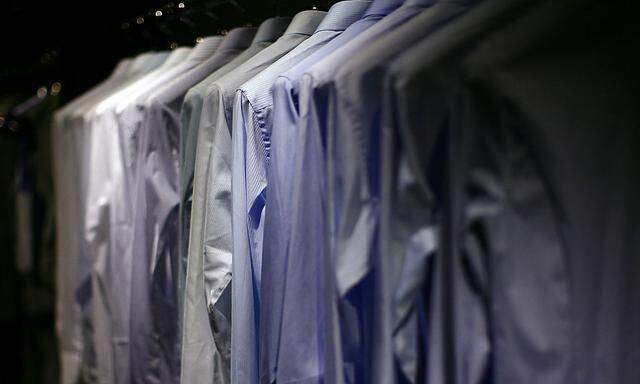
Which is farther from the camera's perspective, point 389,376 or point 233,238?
point 233,238

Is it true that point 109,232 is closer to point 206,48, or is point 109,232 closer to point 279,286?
point 206,48

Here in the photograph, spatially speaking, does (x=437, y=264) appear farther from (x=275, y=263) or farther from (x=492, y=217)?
(x=275, y=263)

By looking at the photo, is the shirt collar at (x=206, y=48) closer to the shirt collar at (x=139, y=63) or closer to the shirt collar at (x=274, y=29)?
the shirt collar at (x=274, y=29)

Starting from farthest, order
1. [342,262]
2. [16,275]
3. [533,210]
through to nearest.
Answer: [16,275], [342,262], [533,210]

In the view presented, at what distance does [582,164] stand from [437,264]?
18cm

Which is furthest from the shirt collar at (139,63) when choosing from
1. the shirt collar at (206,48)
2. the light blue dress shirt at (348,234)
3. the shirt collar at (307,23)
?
the light blue dress shirt at (348,234)

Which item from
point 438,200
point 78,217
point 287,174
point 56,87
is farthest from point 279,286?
point 56,87

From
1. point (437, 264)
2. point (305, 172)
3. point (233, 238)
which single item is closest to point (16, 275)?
point (233, 238)

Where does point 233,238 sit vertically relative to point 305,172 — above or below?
below

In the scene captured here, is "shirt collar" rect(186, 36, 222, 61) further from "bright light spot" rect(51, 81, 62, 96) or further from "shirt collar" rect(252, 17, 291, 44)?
"bright light spot" rect(51, 81, 62, 96)

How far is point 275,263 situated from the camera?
0.88 metres

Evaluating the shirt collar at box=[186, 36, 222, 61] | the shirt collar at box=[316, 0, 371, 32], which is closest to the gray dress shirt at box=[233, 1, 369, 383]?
the shirt collar at box=[316, 0, 371, 32]

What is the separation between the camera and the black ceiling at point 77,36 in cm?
175

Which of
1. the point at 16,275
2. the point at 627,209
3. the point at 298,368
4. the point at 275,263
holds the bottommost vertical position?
the point at 16,275
